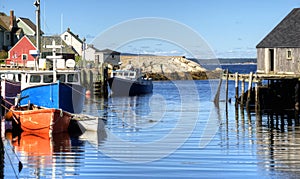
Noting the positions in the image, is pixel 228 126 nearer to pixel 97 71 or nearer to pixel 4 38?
pixel 97 71

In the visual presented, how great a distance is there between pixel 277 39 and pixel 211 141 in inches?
834

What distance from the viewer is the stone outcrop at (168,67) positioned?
139 metres

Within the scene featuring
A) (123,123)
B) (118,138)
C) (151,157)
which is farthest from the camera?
(123,123)

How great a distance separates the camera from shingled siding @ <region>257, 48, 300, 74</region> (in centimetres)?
4391

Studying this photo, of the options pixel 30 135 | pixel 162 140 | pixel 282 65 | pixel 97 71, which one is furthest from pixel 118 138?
pixel 97 71

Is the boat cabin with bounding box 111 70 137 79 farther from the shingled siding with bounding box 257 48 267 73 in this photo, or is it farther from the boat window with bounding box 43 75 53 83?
the boat window with bounding box 43 75 53 83

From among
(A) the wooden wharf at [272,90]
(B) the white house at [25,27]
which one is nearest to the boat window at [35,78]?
(A) the wooden wharf at [272,90]

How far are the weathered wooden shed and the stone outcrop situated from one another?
84.7 meters

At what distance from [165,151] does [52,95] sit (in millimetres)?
8581

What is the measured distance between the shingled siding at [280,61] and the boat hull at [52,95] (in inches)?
739

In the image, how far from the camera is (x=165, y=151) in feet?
78.7

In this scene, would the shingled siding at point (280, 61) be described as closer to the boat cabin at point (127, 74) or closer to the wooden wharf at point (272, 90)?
the wooden wharf at point (272, 90)

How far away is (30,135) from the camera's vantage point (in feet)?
96.9

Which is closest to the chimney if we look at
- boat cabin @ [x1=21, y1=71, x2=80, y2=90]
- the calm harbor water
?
the calm harbor water
